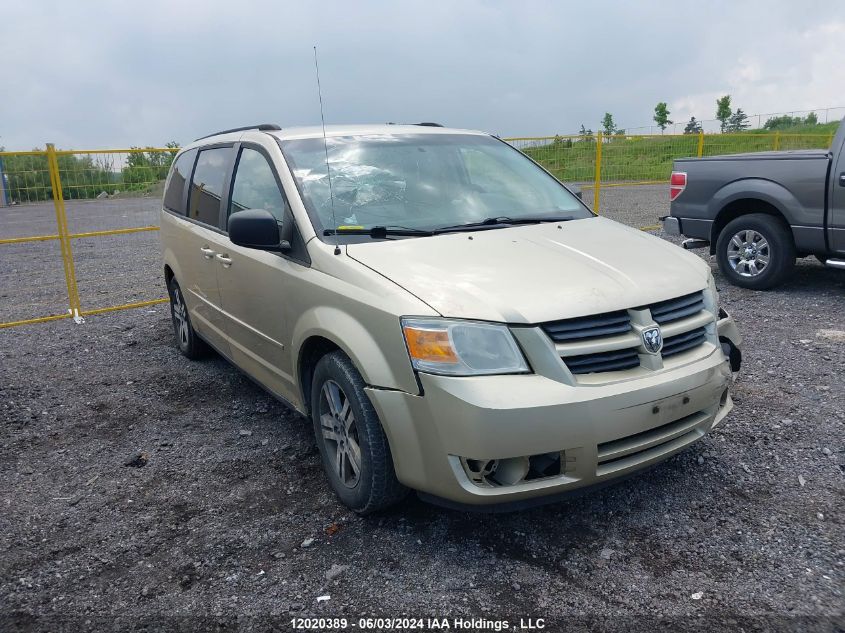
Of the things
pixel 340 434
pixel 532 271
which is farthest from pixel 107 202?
pixel 532 271

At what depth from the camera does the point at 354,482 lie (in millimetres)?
3254

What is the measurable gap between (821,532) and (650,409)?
102cm

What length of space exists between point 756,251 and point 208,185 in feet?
18.8

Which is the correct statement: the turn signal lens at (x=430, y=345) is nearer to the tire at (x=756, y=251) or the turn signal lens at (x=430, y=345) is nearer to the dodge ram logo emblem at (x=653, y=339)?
the dodge ram logo emblem at (x=653, y=339)

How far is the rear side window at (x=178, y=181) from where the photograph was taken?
5.53 metres

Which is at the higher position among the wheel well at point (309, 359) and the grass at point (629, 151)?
the grass at point (629, 151)

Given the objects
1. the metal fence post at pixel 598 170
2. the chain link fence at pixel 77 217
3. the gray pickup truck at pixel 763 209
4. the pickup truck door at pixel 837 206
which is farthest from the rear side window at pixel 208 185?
the metal fence post at pixel 598 170

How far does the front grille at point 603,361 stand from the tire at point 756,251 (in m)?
5.30

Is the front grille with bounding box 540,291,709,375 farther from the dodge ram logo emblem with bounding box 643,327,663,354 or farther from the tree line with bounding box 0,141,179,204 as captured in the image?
the tree line with bounding box 0,141,179,204

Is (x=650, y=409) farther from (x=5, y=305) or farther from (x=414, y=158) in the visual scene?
(x=5, y=305)

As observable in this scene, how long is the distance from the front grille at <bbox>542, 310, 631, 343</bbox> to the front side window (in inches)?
43.1

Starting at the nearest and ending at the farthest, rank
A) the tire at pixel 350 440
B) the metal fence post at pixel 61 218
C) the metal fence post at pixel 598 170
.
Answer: the tire at pixel 350 440 → the metal fence post at pixel 61 218 → the metal fence post at pixel 598 170

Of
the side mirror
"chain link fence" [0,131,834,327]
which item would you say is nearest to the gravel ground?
the side mirror

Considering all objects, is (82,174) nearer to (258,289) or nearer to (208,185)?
(208,185)
